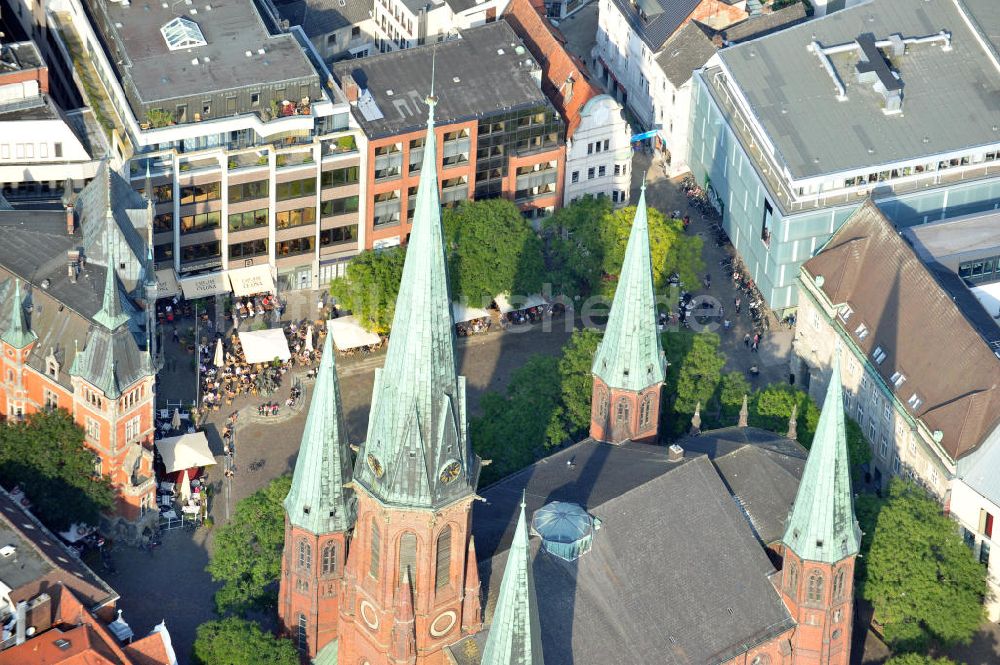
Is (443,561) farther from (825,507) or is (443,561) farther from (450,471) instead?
(825,507)

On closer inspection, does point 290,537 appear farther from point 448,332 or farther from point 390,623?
point 448,332

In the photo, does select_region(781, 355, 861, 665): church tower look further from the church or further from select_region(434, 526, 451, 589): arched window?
select_region(434, 526, 451, 589): arched window

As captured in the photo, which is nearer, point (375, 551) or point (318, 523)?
point (375, 551)

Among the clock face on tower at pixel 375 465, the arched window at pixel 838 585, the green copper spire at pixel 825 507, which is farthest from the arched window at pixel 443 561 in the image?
the arched window at pixel 838 585

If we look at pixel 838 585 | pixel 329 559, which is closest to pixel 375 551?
pixel 329 559

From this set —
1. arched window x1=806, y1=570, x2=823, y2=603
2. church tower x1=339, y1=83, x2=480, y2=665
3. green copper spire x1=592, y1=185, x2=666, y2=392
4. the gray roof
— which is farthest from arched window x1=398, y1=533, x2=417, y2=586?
green copper spire x1=592, y1=185, x2=666, y2=392

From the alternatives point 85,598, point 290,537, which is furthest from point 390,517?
point 85,598

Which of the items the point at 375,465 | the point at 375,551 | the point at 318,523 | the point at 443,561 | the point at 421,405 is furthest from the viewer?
the point at 318,523

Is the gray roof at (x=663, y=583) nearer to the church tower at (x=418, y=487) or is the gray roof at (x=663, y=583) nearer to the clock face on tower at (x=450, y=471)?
the church tower at (x=418, y=487)
